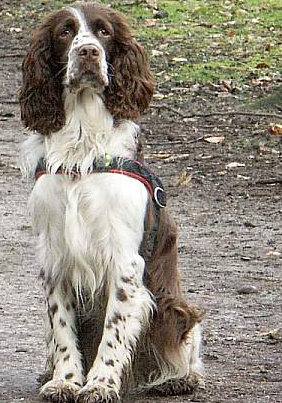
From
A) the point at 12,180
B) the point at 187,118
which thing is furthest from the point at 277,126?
the point at 12,180

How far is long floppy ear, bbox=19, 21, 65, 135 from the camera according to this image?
5934 mm

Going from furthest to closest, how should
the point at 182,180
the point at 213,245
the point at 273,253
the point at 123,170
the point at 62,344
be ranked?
the point at 182,180
the point at 213,245
the point at 273,253
the point at 62,344
the point at 123,170

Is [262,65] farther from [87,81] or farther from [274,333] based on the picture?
[87,81]

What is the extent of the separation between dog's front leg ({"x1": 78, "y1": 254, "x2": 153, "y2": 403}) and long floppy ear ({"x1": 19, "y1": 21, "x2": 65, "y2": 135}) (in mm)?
720

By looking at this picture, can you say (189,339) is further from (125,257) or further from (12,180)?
(12,180)

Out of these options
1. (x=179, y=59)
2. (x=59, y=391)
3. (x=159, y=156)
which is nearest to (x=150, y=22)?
(x=179, y=59)

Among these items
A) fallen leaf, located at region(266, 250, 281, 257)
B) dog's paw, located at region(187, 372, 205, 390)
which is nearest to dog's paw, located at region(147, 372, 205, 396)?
dog's paw, located at region(187, 372, 205, 390)

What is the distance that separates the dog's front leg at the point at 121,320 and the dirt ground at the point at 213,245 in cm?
23

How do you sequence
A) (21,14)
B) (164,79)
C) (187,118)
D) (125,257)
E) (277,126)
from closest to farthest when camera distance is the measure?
(125,257) < (277,126) < (187,118) < (164,79) < (21,14)

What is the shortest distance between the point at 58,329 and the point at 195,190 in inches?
201

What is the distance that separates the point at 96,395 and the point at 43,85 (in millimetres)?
1395

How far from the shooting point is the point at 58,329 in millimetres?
5973

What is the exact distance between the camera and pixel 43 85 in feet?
19.5

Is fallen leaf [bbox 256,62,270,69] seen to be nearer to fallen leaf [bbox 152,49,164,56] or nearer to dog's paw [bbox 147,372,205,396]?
fallen leaf [bbox 152,49,164,56]
